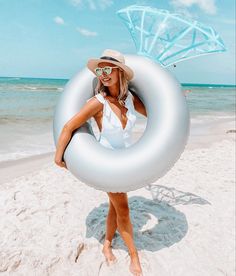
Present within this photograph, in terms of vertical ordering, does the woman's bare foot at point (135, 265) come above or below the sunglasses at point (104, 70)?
below

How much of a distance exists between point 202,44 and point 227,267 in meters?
2.23

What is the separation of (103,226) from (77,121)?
3.67 ft

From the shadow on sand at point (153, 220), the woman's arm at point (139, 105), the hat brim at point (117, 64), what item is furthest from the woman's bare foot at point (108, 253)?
the hat brim at point (117, 64)

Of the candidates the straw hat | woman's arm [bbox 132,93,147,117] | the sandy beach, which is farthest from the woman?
the sandy beach

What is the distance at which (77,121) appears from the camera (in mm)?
1995

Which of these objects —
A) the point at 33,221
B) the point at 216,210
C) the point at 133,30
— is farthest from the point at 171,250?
the point at 133,30

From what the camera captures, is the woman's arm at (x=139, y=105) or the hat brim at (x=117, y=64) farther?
the woman's arm at (x=139, y=105)

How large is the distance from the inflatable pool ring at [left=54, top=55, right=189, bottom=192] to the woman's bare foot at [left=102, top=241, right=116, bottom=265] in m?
0.62

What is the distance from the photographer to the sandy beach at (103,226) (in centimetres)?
227

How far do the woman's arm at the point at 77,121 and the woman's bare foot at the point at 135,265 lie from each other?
85 centimetres

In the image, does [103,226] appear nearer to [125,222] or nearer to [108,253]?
[108,253]

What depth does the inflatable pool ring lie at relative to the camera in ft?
6.33

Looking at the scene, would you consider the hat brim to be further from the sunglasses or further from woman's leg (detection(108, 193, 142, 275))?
woman's leg (detection(108, 193, 142, 275))

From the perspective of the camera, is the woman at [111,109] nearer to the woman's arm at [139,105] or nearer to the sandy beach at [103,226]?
the woman's arm at [139,105]
